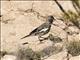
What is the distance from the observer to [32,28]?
1011 cm

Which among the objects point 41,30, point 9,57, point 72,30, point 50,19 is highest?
point 50,19

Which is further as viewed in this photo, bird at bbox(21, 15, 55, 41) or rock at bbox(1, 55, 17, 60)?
bird at bbox(21, 15, 55, 41)

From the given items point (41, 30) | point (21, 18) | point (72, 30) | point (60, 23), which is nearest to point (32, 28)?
point (21, 18)

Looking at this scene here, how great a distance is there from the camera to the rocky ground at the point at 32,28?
8.83 m

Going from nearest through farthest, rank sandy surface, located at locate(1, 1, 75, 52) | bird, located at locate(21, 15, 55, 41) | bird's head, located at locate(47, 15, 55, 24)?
bird, located at locate(21, 15, 55, 41), sandy surface, located at locate(1, 1, 75, 52), bird's head, located at locate(47, 15, 55, 24)

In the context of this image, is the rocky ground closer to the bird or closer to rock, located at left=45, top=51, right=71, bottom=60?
rock, located at left=45, top=51, right=71, bottom=60

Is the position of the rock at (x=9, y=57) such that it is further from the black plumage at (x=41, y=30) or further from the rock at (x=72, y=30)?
the rock at (x=72, y=30)

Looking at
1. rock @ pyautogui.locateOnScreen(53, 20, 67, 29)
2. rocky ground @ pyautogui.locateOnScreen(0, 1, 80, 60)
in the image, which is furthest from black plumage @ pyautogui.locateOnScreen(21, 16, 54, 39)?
rock @ pyautogui.locateOnScreen(53, 20, 67, 29)

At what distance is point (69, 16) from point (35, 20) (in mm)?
890

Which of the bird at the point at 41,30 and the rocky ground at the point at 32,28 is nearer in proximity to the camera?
the rocky ground at the point at 32,28

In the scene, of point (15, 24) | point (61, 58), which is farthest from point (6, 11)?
point (61, 58)

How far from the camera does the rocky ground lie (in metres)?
8.83

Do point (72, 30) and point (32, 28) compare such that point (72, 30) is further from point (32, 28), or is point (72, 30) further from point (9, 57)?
point (9, 57)

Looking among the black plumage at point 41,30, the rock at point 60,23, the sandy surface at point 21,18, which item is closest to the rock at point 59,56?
the sandy surface at point 21,18
